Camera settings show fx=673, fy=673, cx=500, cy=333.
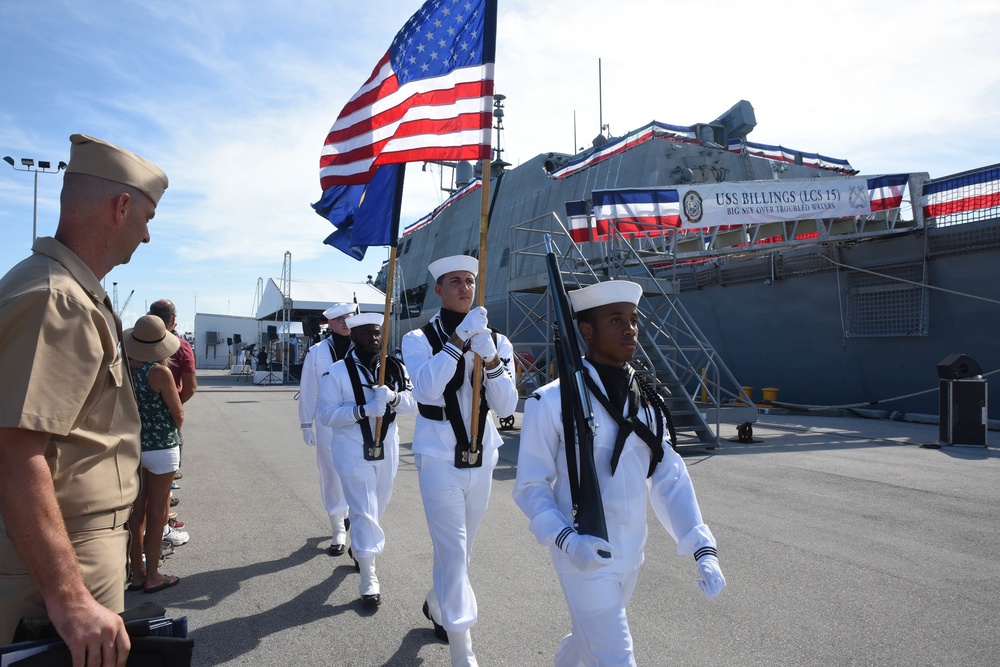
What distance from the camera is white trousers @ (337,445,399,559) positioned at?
13.6 feet

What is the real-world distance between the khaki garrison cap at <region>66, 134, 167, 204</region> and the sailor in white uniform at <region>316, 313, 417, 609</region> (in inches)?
98.4

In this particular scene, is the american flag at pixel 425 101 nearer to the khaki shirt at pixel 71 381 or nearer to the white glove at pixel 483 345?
the white glove at pixel 483 345

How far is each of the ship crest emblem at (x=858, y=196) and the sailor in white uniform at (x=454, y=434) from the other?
11.6 metres

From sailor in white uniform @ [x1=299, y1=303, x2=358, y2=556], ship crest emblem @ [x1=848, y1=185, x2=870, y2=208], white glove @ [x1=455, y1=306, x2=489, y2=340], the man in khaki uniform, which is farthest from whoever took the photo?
ship crest emblem @ [x1=848, y1=185, x2=870, y2=208]

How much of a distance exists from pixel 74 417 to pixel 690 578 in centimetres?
394

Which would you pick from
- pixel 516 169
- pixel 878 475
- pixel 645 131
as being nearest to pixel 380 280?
pixel 516 169

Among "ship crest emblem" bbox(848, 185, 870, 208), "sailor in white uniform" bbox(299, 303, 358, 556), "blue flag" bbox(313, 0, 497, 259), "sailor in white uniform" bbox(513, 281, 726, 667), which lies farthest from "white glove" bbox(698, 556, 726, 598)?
"ship crest emblem" bbox(848, 185, 870, 208)

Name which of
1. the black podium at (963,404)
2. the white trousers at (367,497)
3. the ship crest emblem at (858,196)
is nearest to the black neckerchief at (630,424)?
the white trousers at (367,497)

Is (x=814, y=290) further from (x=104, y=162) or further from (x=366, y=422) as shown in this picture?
(x=104, y=162)

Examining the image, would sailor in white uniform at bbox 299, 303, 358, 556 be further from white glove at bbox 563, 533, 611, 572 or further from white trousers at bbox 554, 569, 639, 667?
white glove at bbox 563, 533, 611, 572

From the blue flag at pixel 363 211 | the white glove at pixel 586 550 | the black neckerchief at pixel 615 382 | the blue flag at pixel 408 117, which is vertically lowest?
the white glove at pixel 586 550

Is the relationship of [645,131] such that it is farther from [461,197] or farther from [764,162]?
[461,197]

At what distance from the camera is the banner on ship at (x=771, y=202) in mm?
12789

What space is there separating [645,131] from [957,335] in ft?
38.8
